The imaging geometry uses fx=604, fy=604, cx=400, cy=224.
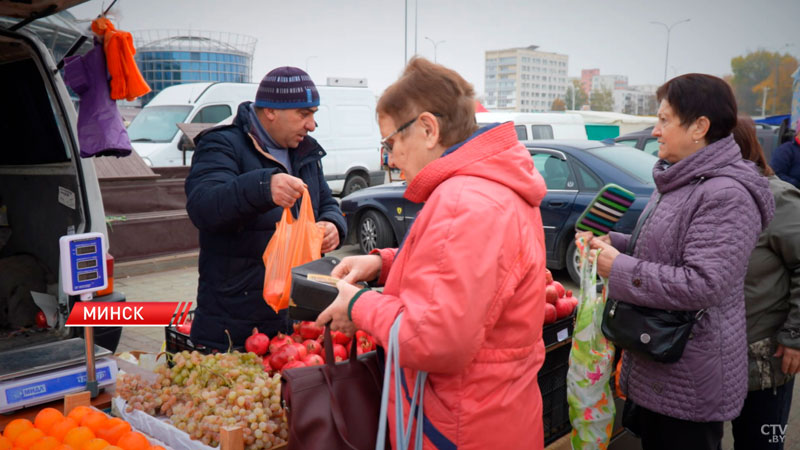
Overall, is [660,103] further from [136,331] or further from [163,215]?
[163,215]

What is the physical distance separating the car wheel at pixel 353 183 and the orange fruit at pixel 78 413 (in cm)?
1208

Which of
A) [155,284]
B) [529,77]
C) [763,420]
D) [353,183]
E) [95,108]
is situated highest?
[529,77]

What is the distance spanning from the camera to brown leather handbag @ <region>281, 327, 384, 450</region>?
167 cm

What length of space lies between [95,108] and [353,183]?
11.0 metres

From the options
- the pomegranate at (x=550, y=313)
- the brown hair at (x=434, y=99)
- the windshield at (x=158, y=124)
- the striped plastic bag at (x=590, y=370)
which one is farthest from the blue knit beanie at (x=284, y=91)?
the windshield at (x=158, y=124)

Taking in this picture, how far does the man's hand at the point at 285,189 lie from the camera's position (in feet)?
7.89

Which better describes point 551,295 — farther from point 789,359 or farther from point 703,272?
point 703,272

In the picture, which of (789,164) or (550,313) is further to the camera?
(789,164)

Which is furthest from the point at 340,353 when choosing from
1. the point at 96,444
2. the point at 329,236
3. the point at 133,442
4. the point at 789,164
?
the point at 789,164

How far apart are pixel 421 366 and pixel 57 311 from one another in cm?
337

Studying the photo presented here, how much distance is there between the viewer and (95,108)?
136 inches

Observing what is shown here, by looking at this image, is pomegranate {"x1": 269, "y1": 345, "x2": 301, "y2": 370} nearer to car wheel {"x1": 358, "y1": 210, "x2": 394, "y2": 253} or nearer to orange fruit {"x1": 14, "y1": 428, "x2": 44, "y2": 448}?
orange fruit {"x1": 14, "y1": 428, "x2": 44, "y2": 448}

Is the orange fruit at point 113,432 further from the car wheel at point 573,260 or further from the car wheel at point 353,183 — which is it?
the car wheel at point 353,183

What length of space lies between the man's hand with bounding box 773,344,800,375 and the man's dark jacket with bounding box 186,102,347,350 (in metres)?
2.16
